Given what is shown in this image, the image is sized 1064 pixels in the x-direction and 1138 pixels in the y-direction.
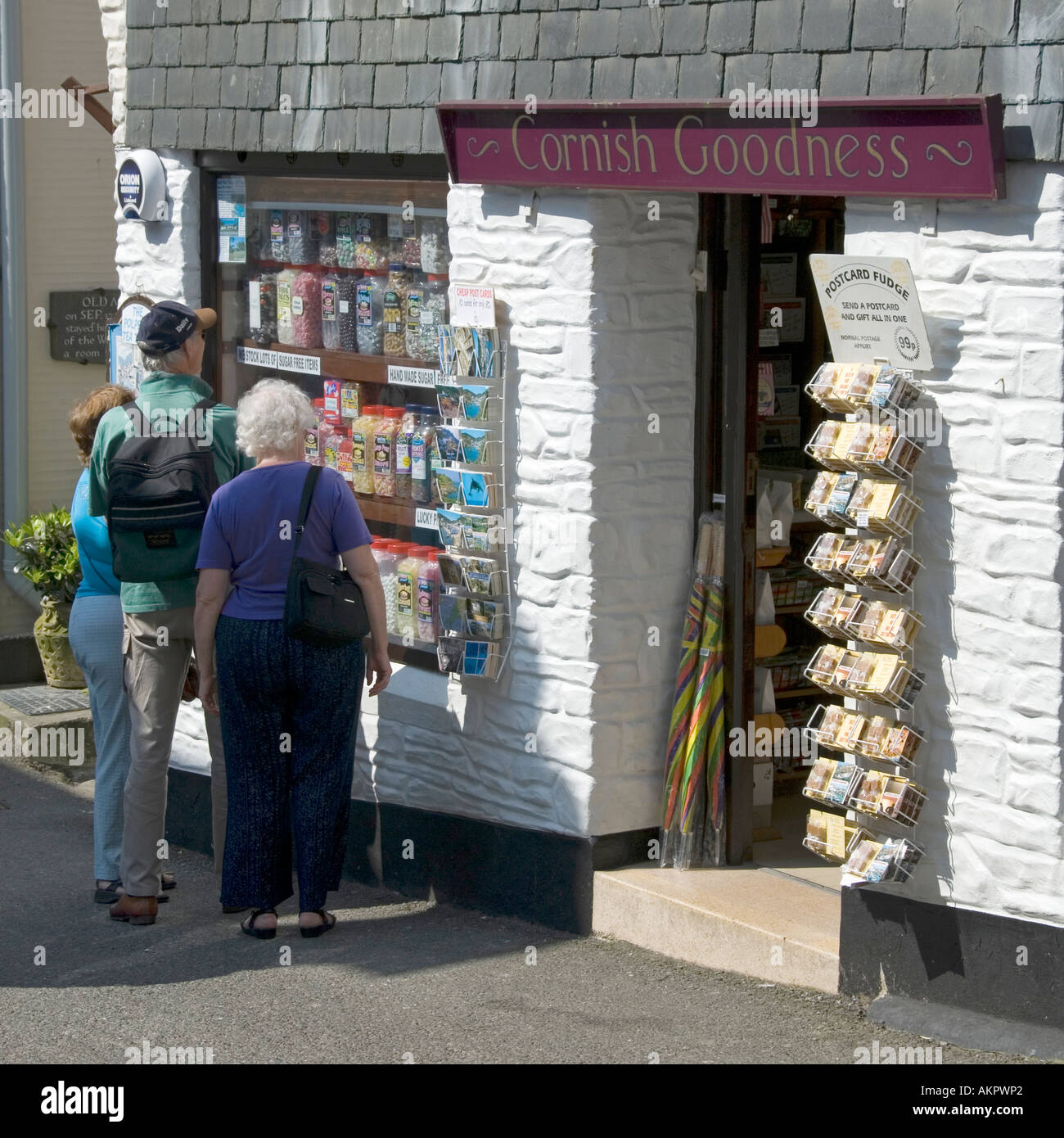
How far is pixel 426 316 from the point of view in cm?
650

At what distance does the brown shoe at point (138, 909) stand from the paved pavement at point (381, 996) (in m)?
0.04

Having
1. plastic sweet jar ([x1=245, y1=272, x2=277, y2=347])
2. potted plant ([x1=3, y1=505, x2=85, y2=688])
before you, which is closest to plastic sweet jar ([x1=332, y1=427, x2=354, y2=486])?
plastic sweet jar ([x1=245, y1=272, x2=277, y2=347])

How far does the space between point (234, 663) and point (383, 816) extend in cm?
113

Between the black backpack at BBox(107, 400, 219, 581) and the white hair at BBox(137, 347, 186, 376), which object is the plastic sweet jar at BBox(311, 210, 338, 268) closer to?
the white hair at BBox(137, 347, 186, 376)

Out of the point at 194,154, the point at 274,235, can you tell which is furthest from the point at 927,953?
the point at 194,154

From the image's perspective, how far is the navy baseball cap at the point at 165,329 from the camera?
5.93 meters

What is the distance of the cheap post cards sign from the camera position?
186 inches

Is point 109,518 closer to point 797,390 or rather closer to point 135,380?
point 135,380

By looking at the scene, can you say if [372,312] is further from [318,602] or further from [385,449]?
[318,602]

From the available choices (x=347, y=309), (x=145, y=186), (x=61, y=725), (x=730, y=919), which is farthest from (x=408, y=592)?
(x=61, y=725)

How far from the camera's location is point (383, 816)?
6484mm

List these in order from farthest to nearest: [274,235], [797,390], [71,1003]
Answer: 1. [274,235]
2. [797,390]
3. [71,1003]

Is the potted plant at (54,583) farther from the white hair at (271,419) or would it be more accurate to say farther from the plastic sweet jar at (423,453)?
the white hair at (271,419)
